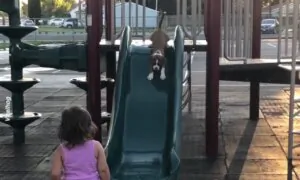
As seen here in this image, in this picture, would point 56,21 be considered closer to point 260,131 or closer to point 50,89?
point 50,89

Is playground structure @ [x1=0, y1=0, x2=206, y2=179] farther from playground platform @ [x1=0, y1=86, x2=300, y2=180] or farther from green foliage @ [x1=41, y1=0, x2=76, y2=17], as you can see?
green foliage @ [x1=41, y1=0, x2=76, y2=17]

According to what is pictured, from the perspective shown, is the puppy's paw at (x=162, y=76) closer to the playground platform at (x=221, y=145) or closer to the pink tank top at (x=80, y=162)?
the playground platform at (x=221, y=145)

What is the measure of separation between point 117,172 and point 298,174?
85.5 inches

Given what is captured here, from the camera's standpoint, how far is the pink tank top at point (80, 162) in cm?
394

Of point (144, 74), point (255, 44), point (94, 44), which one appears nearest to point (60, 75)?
point (255, 44)

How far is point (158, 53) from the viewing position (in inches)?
264

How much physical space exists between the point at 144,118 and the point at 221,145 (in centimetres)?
215

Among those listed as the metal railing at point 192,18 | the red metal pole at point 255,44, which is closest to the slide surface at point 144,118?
the metal railing at point 192,18

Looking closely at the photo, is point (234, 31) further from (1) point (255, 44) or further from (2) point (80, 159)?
(2) point (80, 159)

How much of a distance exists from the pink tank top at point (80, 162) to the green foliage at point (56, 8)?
227 ft

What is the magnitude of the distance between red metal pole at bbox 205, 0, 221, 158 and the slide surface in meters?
0.43

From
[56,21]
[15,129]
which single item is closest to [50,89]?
[15,129]

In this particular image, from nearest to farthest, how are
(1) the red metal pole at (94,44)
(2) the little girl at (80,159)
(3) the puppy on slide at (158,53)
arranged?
(2) the little girl at (80,159), (3) the puppy on slide at (158,53), (1) the red metal pole at (94,44)

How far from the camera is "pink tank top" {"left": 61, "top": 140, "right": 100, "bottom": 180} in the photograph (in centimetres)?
394
